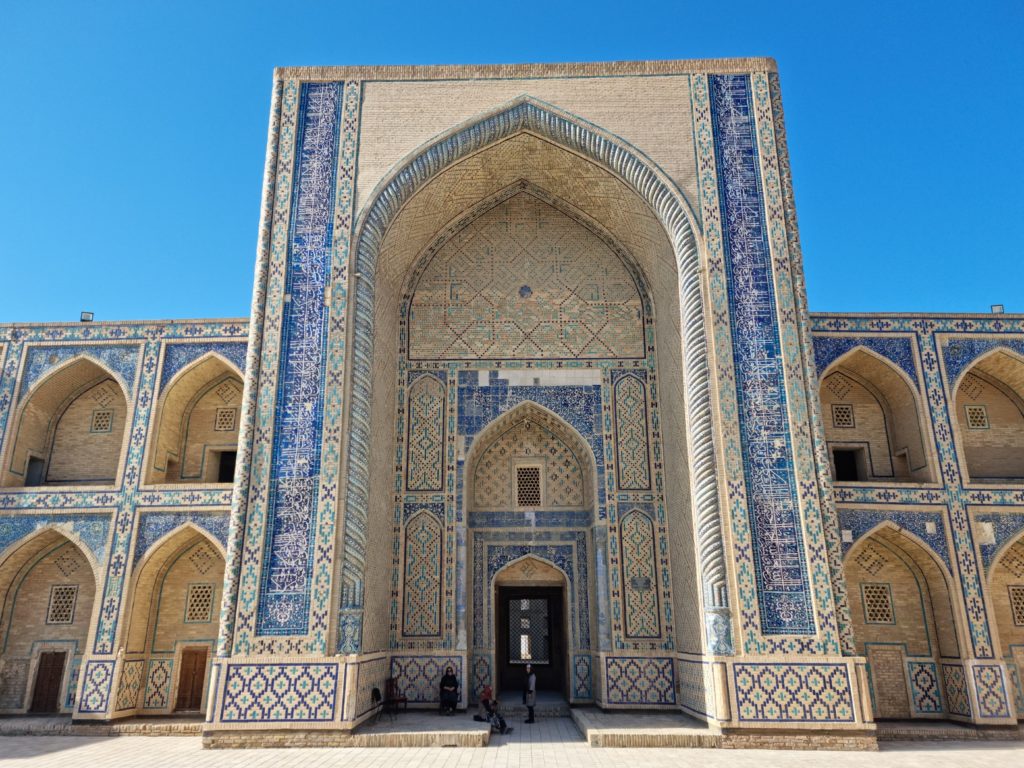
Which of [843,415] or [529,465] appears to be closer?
[529,465]

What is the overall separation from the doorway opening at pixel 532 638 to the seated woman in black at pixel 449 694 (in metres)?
1.29

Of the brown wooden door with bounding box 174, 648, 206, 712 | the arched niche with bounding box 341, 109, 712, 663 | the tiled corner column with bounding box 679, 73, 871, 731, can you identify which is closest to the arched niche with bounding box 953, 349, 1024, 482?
the tiled corner column with bounding box 679, 73, 871, 731

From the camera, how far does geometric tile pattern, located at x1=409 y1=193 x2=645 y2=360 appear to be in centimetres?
959

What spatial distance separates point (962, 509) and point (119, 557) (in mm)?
9648

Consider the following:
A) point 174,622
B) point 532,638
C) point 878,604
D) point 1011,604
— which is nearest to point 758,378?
point 878,604

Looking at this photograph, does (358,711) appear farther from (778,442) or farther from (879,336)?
(879,336)

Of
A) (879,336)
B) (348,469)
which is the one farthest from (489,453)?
(879,336)

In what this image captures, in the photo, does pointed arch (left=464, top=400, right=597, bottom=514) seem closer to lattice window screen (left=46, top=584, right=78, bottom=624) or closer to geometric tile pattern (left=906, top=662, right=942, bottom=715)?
geometric tile pattern (left=906, top=662, right=942, bottom=715)

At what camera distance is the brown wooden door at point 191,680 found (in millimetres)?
9055

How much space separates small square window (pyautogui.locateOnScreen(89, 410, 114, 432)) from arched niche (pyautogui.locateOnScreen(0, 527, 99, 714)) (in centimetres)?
148

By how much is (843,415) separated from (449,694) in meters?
5.98

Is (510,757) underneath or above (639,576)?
underneath

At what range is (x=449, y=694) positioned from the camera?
8172 mm

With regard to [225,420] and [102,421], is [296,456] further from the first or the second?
[102,421]
